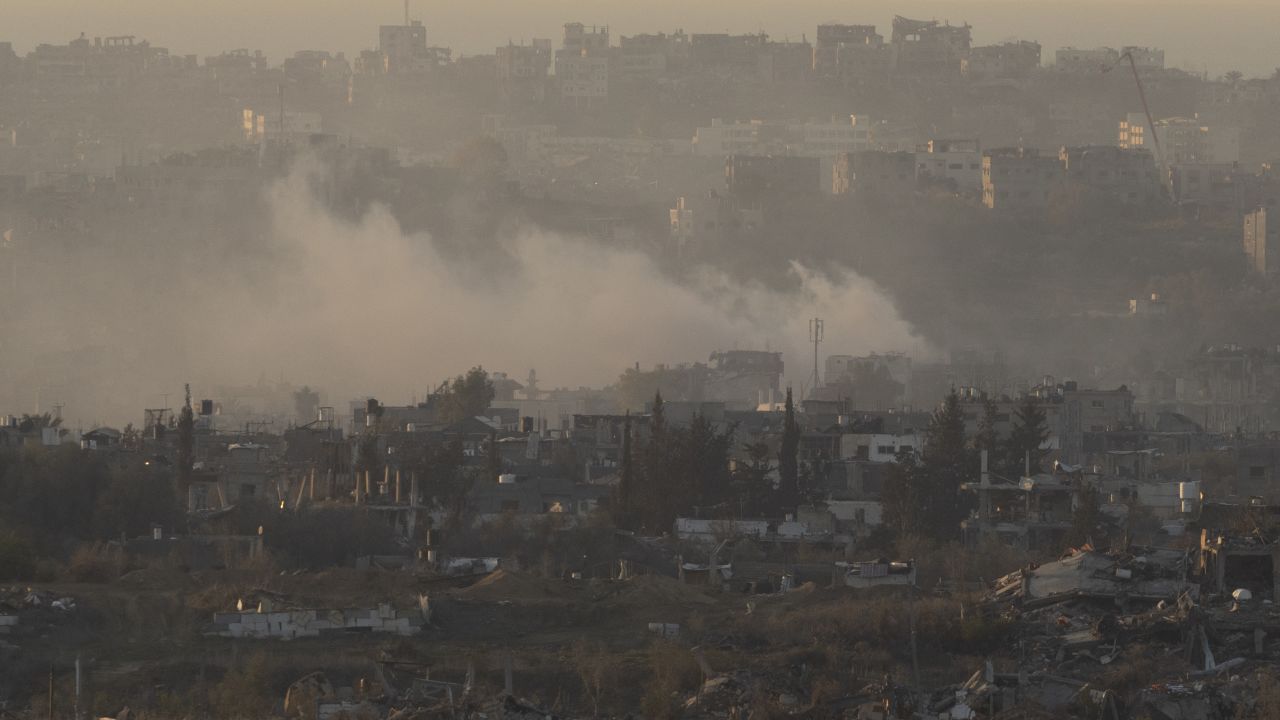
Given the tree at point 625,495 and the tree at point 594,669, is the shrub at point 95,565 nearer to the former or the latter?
the tree at point 594,669

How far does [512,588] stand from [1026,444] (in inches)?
444

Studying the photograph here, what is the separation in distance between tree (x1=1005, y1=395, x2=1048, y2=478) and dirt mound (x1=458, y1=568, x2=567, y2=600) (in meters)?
9.22

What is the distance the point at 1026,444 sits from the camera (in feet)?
135

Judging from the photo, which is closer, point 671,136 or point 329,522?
point 329,522

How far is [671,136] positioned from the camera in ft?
400

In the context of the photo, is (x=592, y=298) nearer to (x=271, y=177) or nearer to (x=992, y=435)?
(x=271, y=177)

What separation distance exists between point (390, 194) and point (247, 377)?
88.0ft

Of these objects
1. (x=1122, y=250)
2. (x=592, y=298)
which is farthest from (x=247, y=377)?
(x=1122, y=250)

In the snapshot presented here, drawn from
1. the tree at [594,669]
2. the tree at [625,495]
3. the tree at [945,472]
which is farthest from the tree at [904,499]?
the tree at [594,669]

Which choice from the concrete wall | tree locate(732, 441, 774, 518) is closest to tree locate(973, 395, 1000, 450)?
tree locate(732, 441, 774, 518)

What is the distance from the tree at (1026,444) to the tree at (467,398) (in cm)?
1092

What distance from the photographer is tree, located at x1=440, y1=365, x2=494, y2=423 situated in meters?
52.6

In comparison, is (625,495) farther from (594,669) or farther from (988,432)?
(594,669)

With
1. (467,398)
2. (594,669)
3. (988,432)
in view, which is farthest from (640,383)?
(594,669)
